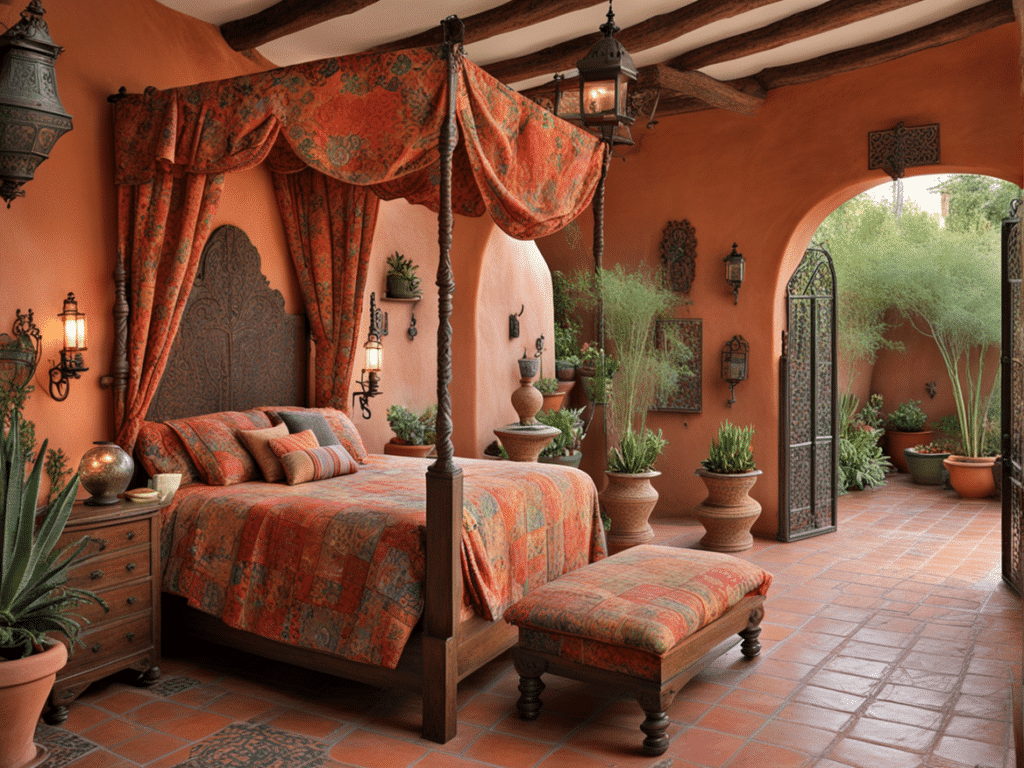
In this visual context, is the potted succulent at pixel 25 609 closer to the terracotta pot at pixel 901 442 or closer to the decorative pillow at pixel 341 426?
the decorative pillow at pixel 341 426

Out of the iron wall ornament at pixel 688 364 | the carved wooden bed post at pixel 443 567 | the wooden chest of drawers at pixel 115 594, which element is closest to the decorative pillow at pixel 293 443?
the wooden chest of drawers at pixel 115 594

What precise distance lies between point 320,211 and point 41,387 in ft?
6.90

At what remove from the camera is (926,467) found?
955 cm

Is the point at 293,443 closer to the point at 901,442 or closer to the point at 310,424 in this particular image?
the point at 310,424

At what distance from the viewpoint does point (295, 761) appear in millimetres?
3258

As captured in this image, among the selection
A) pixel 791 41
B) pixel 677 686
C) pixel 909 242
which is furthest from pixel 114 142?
pixel 909 242

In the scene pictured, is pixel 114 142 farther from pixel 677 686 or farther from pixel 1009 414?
pixel 1009 414

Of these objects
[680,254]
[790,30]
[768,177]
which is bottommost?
[680,254]

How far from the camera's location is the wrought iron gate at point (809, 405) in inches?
277

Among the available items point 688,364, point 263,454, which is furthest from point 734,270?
point 263,454

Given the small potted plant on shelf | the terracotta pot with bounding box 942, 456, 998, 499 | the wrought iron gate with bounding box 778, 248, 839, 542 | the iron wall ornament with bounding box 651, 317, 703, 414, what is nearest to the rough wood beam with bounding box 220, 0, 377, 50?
the small potted plant on shelf

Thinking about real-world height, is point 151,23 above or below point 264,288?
above

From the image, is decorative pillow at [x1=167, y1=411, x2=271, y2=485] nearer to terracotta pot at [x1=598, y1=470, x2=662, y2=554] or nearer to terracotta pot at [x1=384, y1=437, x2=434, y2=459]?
terracotta pot at [x1=384, y1=437, x2=434, y2=459]

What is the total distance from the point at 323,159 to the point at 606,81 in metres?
1.30
